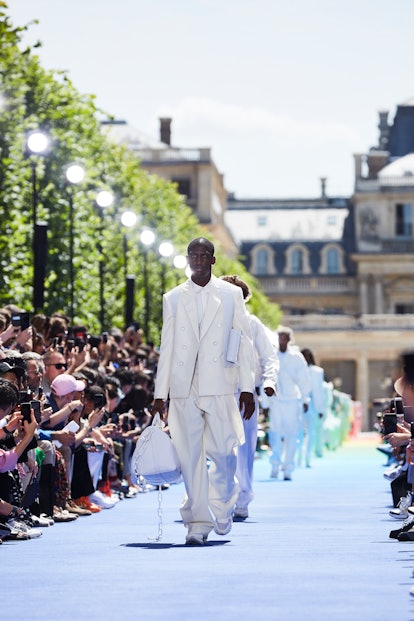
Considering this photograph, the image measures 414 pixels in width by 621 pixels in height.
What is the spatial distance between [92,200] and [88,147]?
19.8ft

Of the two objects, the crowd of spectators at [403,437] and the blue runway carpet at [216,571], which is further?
the crowd of spectators at [403,437]

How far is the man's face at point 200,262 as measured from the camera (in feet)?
43.0

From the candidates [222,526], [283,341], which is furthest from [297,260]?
[222,526]

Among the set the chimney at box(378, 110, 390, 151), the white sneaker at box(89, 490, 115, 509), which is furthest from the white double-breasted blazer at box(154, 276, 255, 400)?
the chimney at box(378, 110, 390, 151)

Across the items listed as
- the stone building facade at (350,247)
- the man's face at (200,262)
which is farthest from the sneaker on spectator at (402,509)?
the stone building facade at (350,247)

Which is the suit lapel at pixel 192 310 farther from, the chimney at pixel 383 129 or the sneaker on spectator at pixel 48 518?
the chimney at pixel 383 129

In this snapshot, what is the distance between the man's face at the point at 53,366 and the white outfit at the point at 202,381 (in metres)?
3.40

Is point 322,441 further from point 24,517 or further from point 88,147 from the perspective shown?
point 24,517

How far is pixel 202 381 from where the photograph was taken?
13.2m

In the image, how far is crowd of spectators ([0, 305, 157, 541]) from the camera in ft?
43.0

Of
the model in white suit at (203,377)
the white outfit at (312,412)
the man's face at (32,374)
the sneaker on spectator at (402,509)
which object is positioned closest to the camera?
the model in white suit at (203,377)

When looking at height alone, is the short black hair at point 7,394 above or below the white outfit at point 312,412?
above

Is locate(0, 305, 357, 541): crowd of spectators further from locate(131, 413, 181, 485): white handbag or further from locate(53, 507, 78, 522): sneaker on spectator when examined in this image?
locate(131, 413, 181, 485): white handbag

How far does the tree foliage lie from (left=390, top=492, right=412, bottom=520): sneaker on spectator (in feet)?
31.9
